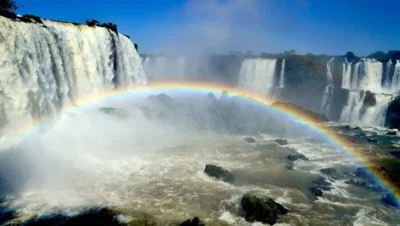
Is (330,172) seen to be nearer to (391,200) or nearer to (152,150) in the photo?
(391,200)

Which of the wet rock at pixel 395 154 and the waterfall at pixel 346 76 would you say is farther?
the waterfall at pixel 346 76

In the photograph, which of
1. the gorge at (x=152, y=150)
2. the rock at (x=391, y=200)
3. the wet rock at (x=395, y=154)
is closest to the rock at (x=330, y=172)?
the gorge at (x=152, y=150)

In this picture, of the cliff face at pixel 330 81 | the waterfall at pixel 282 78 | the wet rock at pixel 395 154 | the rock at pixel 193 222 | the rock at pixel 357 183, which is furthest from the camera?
the waterfall at pixel 282 78

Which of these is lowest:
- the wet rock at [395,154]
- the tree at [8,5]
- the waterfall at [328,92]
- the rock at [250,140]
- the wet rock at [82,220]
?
the wet rock at [82,220]

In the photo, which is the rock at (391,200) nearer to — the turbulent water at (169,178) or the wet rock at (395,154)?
the turbulent water at (169,178)

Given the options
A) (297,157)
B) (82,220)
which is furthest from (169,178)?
(297,157)
